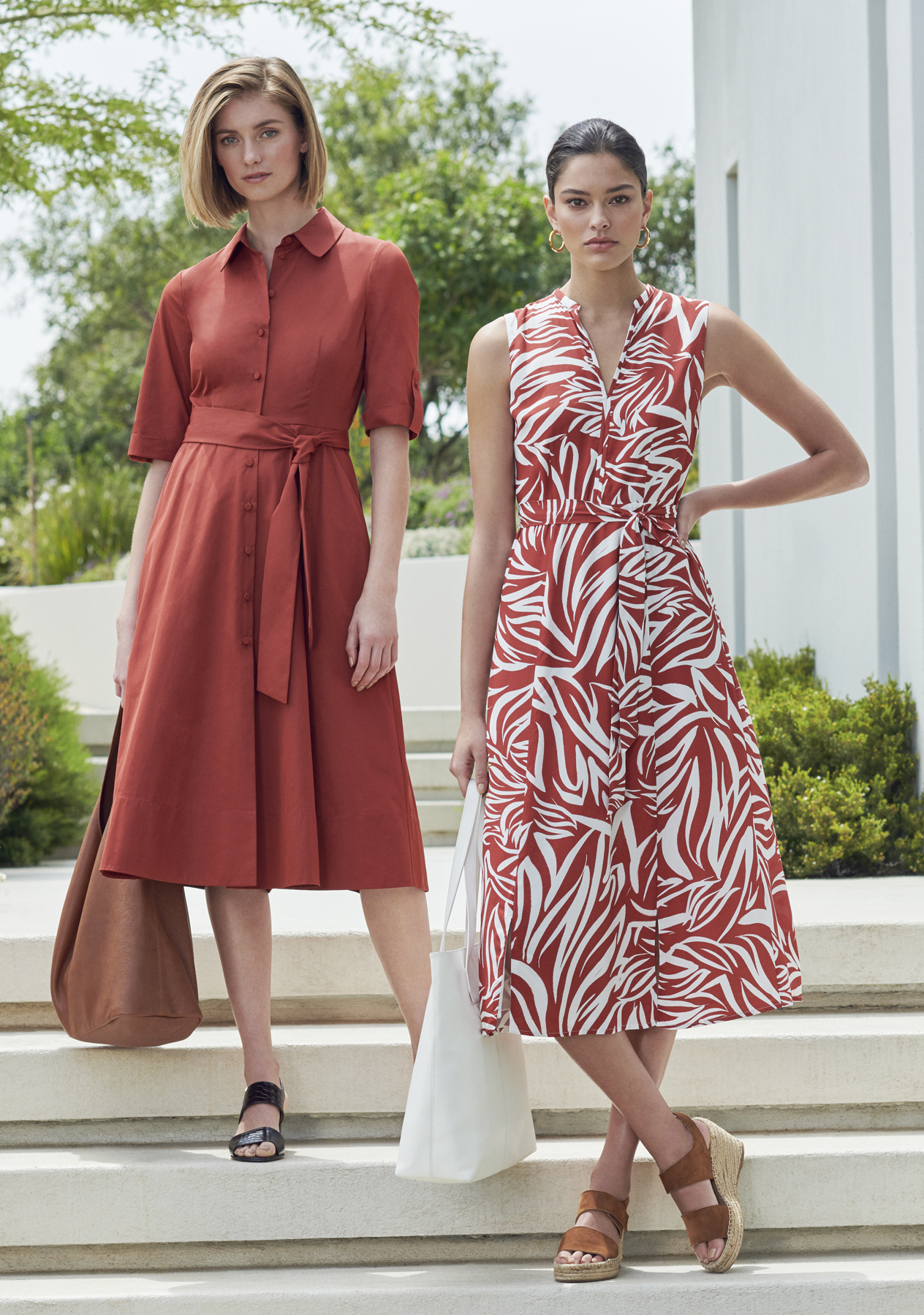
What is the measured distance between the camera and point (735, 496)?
7.43ft

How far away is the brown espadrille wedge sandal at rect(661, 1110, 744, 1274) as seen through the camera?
6.88 feet

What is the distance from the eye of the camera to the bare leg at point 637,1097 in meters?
2.05

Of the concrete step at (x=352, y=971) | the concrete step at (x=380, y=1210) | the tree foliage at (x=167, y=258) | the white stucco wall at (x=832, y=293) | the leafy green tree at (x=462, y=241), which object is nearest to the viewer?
the concrete step at (x=380, y=1210)

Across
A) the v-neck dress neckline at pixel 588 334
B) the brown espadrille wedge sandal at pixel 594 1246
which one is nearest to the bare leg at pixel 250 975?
the brown espadrille wedge sandal at pixel 594 1246

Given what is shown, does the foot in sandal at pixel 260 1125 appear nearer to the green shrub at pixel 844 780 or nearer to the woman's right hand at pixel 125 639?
the woman's right hand at pixel 125 639

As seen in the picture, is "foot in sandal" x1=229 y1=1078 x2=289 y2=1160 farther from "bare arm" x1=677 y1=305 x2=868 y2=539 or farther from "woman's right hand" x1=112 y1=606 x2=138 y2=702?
"bare arm" x1=677 y1=305 x2=868 y2=539

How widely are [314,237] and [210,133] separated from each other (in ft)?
0.84

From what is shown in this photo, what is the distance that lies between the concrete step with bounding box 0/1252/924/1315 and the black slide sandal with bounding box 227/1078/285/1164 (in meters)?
0.20

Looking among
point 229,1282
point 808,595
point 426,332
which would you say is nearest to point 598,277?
point 229,1282

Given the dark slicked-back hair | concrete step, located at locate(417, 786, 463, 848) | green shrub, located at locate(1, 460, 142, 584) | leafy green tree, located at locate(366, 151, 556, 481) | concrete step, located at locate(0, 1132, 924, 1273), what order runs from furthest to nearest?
leafy green tree, located at locate(366, 151, 556, 481) → green shrub, located at locate(1, 460, 142, 584) → concrete step, located at locate(417, 786, 463, 848) → concrete step, located at locate(0, 1132, 924, 1273) → the dark slicked-back hair

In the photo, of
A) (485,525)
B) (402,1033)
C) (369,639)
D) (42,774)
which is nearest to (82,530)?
(42,774)

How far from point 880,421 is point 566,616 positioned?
8.85 ft

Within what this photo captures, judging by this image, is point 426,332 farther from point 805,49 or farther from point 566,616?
point 566,616

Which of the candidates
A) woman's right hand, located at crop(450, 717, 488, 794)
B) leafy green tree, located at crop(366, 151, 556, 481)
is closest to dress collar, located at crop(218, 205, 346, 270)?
woman's right hand, located at crop(450, 717, 488, 794)
